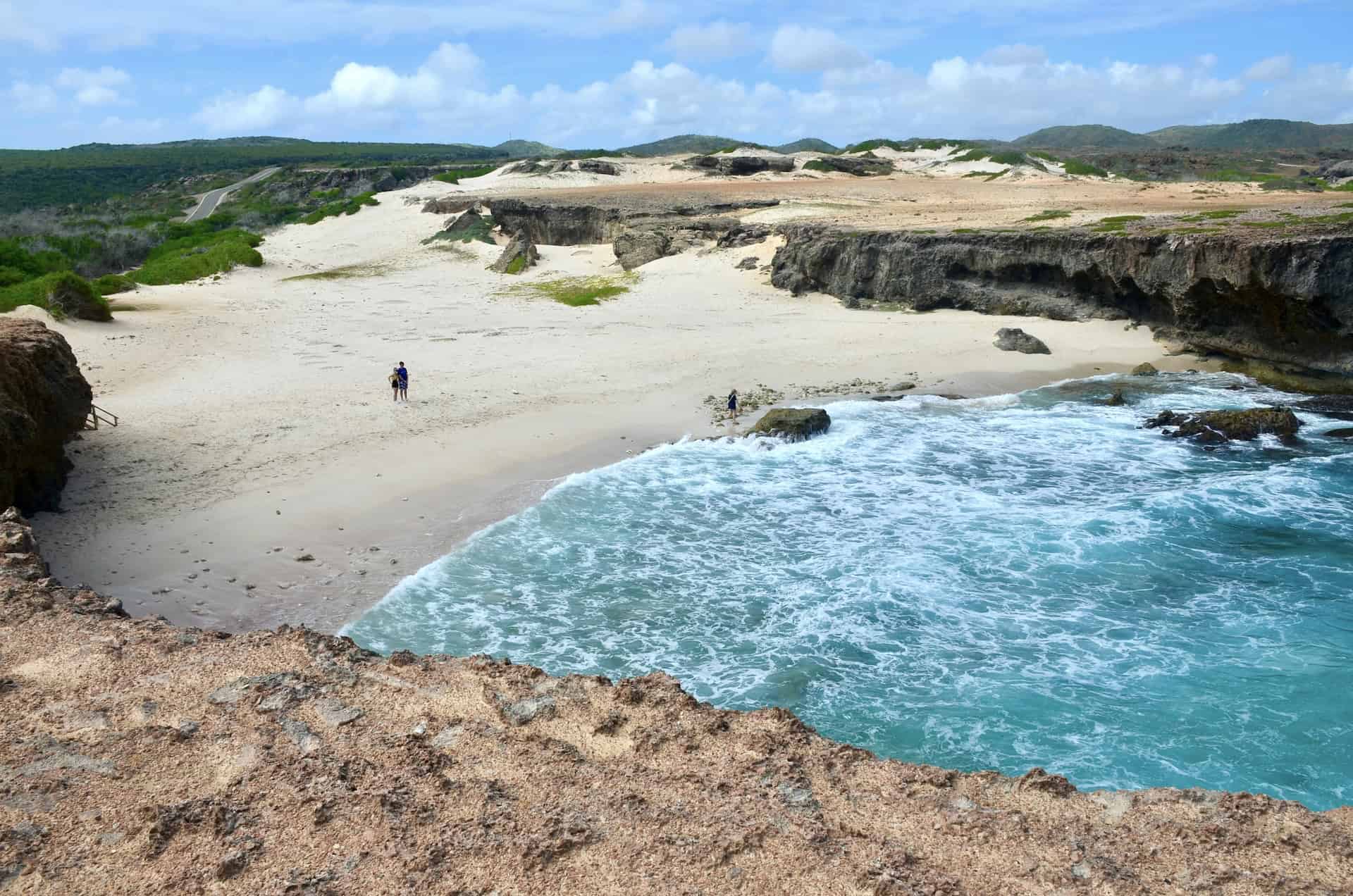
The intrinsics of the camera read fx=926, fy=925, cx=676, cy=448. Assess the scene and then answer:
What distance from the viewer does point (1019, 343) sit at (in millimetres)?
24344

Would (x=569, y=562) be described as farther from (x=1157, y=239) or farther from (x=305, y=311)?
(x=305, y=311)

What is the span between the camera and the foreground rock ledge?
5223mm

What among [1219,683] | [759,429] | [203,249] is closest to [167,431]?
[759,429]

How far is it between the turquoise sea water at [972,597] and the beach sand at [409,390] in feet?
4.61

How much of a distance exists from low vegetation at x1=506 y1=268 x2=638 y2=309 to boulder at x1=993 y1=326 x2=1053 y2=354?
12.9m

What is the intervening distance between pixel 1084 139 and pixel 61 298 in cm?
15867

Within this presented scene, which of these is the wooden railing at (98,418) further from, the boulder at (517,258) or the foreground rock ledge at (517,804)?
the boulder at (517,258)

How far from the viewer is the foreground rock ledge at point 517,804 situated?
5.22 m

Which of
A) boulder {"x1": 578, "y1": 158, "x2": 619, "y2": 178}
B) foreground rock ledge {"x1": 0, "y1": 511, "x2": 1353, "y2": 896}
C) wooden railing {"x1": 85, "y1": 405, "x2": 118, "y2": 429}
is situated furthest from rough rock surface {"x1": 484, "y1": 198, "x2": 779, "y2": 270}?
foreground rock ledge {"x1": 0, "y1": 511, "x2": 1353, "y2": 896}

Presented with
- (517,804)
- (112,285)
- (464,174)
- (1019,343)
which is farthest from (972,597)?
(464,174)

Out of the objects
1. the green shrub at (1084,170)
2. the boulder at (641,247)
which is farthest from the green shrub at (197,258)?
the green shrub at (1084,170)

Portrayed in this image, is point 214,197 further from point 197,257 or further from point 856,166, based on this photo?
point 856,166

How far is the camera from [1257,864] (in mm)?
5305

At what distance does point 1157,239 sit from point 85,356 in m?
26.7
